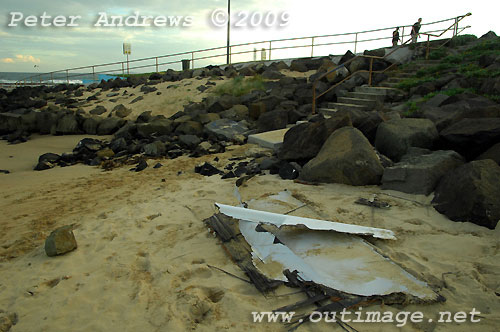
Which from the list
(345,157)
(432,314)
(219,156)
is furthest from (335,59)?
(432,314)

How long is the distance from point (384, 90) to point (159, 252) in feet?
30.2

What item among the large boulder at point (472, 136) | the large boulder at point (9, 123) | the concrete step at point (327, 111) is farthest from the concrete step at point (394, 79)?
the large boulder at point (9, 123)

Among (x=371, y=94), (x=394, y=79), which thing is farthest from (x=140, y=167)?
(x=394, y=79)

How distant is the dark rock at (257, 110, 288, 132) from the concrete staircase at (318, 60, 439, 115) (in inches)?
60.1

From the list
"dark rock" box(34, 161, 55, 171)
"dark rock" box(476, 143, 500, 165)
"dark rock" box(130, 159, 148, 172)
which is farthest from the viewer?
"dark rock" box(34, 161, 55, 171)

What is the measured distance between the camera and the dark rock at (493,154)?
428cm

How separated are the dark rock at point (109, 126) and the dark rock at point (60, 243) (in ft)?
32.0

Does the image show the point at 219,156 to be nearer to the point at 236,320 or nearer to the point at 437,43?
the point at 236,320

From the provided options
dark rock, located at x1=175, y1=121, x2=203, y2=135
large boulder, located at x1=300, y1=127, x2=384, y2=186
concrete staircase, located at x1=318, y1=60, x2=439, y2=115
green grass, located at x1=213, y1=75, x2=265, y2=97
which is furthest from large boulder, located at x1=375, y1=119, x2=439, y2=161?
green grass, located at x1=213, y1=75, x2=265, y2=97

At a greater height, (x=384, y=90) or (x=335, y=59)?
(x=335, y=59)

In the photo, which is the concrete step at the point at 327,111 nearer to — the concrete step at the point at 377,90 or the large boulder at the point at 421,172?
the concrete step at the point at 377,90

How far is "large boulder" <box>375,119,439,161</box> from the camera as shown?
5355 mm

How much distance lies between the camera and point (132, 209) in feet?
15.5

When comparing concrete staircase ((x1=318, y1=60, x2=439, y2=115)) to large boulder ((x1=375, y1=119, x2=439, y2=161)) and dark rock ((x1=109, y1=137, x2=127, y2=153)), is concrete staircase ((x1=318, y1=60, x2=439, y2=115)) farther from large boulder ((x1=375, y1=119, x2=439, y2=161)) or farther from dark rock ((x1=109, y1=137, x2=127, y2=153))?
dark rock ((x1=109, y1=137, x2=127, y2=153))
